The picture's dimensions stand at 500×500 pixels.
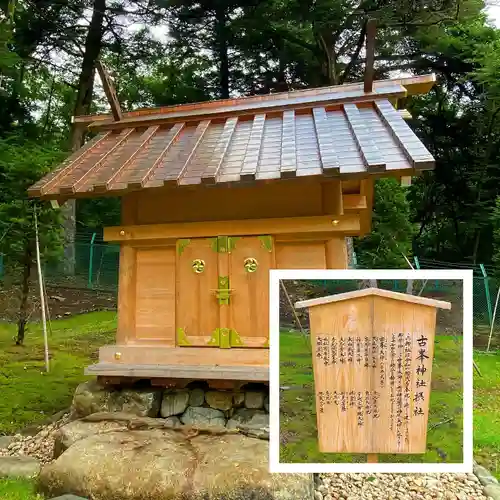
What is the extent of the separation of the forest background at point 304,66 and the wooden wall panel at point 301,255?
30.6 feet

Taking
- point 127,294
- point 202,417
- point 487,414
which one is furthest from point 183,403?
point 487,414

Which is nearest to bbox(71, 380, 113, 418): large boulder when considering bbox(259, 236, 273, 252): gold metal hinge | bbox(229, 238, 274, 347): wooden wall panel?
bbox(229, 238, 274, 347): wooden wall panel

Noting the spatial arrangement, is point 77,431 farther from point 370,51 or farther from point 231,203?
point 370,51

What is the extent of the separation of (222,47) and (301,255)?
15525 mm

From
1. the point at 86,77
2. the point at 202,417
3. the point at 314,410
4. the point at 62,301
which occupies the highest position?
the point at 86,77

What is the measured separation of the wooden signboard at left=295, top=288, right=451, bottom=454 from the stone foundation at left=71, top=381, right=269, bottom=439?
2886 millimetres

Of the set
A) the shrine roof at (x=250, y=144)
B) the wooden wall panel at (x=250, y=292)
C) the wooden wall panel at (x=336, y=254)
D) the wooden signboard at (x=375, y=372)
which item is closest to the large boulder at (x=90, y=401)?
the wooden wall panel at (x=250, y=292)

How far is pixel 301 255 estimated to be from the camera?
5.44 m

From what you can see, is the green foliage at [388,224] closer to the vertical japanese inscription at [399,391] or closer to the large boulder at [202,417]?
the large boulder at [202,417]

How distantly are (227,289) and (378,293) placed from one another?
9.29 feet

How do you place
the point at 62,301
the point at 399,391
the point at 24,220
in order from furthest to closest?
the point at 62,301, the point at 24,220, the point at 399,391

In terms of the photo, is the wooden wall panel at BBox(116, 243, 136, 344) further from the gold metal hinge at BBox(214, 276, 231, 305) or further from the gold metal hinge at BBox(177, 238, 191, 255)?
the gold metal hinge at BBox(214, 276, 231, 305)

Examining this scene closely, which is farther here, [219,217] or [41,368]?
[41,368]

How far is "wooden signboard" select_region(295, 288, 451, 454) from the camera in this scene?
2.70 metres
